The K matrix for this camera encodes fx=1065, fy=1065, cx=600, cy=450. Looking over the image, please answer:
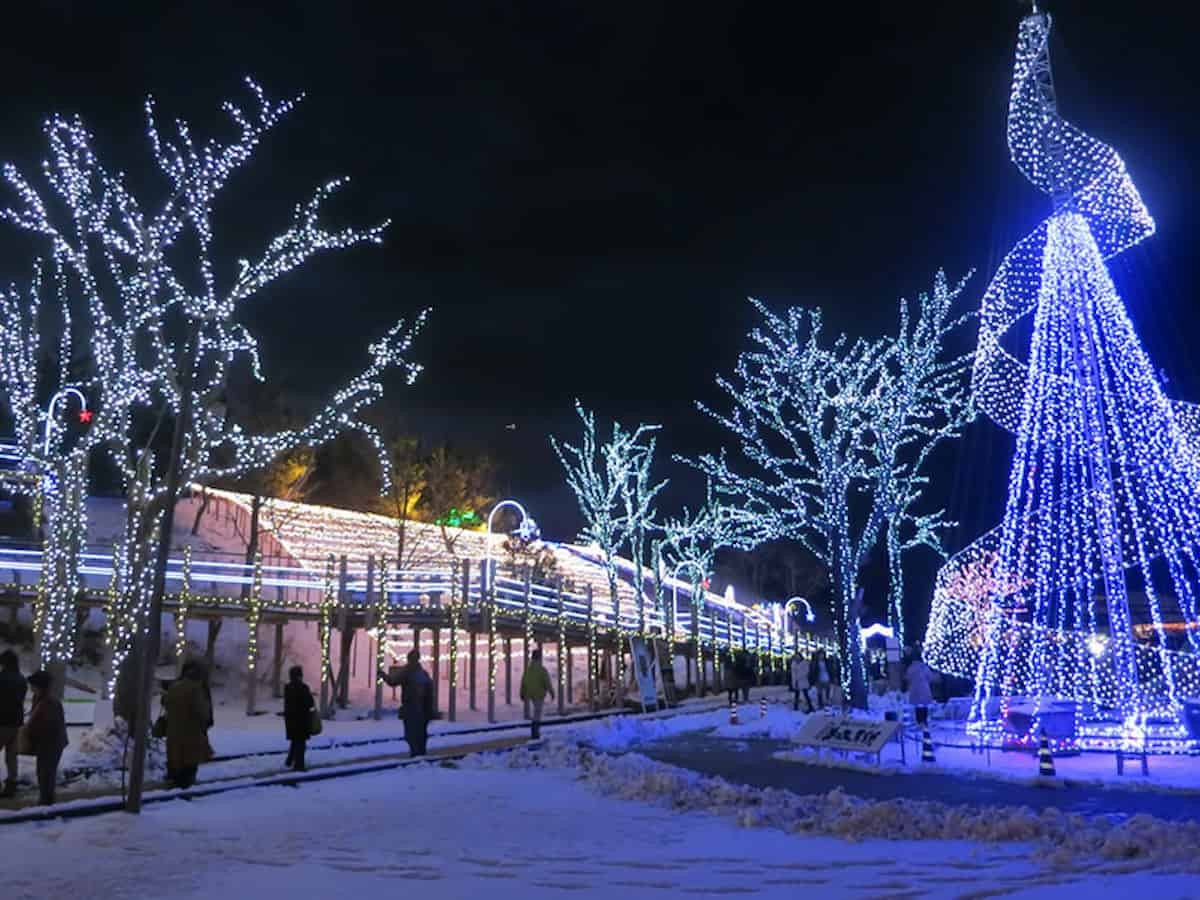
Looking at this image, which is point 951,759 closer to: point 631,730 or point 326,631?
point 631,730

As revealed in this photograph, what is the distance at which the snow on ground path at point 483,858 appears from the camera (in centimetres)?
746

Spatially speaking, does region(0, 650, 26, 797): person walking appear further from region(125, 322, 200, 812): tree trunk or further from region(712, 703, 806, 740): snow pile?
region(712, 703, 806, 740): snow pile

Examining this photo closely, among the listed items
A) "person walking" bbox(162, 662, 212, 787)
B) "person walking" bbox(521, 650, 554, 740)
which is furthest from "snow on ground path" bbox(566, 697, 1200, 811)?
"person walking" bbox(162, 662, 212, 787)

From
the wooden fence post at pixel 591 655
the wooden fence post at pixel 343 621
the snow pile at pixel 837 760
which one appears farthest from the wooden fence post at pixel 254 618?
the snow pile at pixel 837 760

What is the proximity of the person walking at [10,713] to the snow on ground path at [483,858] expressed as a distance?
1826 millimetres

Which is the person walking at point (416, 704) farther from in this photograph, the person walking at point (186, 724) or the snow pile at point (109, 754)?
the person walking at point (186, 724)

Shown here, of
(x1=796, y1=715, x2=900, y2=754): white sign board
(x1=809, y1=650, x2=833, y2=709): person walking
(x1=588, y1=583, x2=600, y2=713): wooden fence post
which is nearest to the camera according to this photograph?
(x1=796, y1=715, x2=900, y2=754): white sign board

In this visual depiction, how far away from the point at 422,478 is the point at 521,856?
144ft

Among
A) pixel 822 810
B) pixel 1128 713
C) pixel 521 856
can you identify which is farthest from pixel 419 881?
pixel 1128 713

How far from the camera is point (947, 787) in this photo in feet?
45.0

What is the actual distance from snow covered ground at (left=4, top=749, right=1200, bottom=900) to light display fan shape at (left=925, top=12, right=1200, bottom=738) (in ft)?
29.0

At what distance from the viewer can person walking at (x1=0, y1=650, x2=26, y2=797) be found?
1181cm

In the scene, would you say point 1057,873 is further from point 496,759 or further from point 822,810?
point 496,759

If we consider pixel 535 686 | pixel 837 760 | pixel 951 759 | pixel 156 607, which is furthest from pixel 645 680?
pixel 156 607
